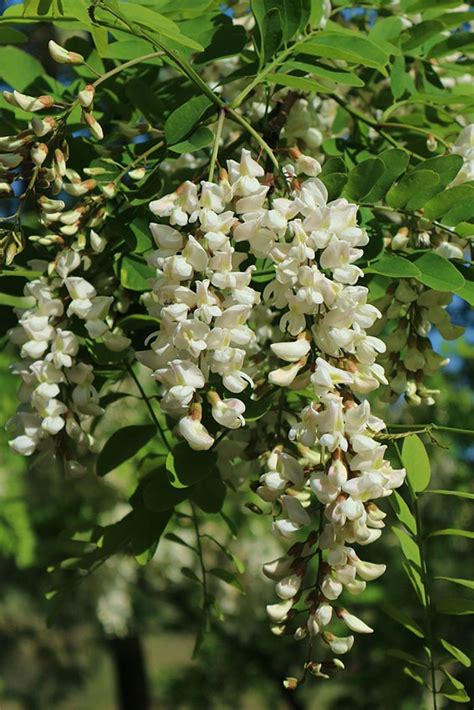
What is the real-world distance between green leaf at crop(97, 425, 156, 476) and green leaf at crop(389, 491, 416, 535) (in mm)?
262

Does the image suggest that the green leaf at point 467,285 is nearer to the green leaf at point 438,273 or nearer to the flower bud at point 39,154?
the green leaf at point 438,273

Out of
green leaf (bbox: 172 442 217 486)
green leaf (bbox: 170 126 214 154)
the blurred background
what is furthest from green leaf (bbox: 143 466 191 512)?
the blurred background

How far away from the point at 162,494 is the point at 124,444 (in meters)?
0.15

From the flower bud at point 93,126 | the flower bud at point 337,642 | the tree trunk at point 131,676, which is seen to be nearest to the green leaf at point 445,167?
the flower bud at point 93,126

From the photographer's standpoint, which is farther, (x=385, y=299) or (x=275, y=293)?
(x=385, y=299)

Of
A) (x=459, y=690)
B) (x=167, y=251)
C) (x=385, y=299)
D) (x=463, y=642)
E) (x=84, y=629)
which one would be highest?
(x=167, y=251)

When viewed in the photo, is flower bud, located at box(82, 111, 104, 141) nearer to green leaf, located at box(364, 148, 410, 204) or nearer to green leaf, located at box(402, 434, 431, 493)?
green leaf, located at box(364, 148, 410, 204)

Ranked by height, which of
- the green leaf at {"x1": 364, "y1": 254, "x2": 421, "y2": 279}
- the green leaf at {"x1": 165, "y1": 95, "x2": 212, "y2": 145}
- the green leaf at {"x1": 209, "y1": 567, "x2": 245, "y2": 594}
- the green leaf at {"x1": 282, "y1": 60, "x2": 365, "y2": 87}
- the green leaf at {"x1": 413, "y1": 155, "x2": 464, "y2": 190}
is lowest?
the green leaf at {"x1": 209, "y1": 567, "x2": 245, "y2": 594}

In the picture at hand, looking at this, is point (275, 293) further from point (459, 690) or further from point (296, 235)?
point (459, 690)

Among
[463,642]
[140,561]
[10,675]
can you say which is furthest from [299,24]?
[10,675]

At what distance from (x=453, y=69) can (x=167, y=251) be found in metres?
0.46

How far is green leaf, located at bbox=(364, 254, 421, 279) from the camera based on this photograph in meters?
0.70

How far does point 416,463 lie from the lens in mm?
732

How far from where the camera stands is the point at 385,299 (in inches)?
31.0
